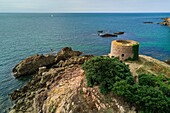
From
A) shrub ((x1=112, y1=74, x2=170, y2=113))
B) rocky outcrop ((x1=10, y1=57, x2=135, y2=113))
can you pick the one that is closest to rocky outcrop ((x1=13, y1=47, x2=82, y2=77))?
rocky outcrop ((x1=10, y1=57, x2=135, y2=113))

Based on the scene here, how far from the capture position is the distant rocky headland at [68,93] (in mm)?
28203

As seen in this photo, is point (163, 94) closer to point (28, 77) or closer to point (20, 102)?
point (20, 102)

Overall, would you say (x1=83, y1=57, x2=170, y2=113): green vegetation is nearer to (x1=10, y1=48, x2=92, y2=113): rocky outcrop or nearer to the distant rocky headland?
the distant rocky headland

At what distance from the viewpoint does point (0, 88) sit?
4050 cm

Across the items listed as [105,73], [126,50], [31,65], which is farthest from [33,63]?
[105,73]

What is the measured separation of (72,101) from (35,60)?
23258 mm

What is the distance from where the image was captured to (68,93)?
100 feet

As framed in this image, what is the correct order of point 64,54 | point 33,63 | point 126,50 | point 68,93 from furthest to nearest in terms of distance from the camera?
point 64,54, point 33,63, point 126,50, point 68,93

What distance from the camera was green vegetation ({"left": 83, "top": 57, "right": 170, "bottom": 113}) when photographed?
26.7m

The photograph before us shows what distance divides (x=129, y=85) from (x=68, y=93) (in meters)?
9.11

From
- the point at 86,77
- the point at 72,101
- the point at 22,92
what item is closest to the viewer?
the point at 72,101

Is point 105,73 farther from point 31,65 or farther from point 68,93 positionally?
point 31,65

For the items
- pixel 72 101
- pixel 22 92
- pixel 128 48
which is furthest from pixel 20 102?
pixel 128 48

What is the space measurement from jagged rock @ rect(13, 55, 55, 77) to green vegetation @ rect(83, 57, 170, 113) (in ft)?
62.1
